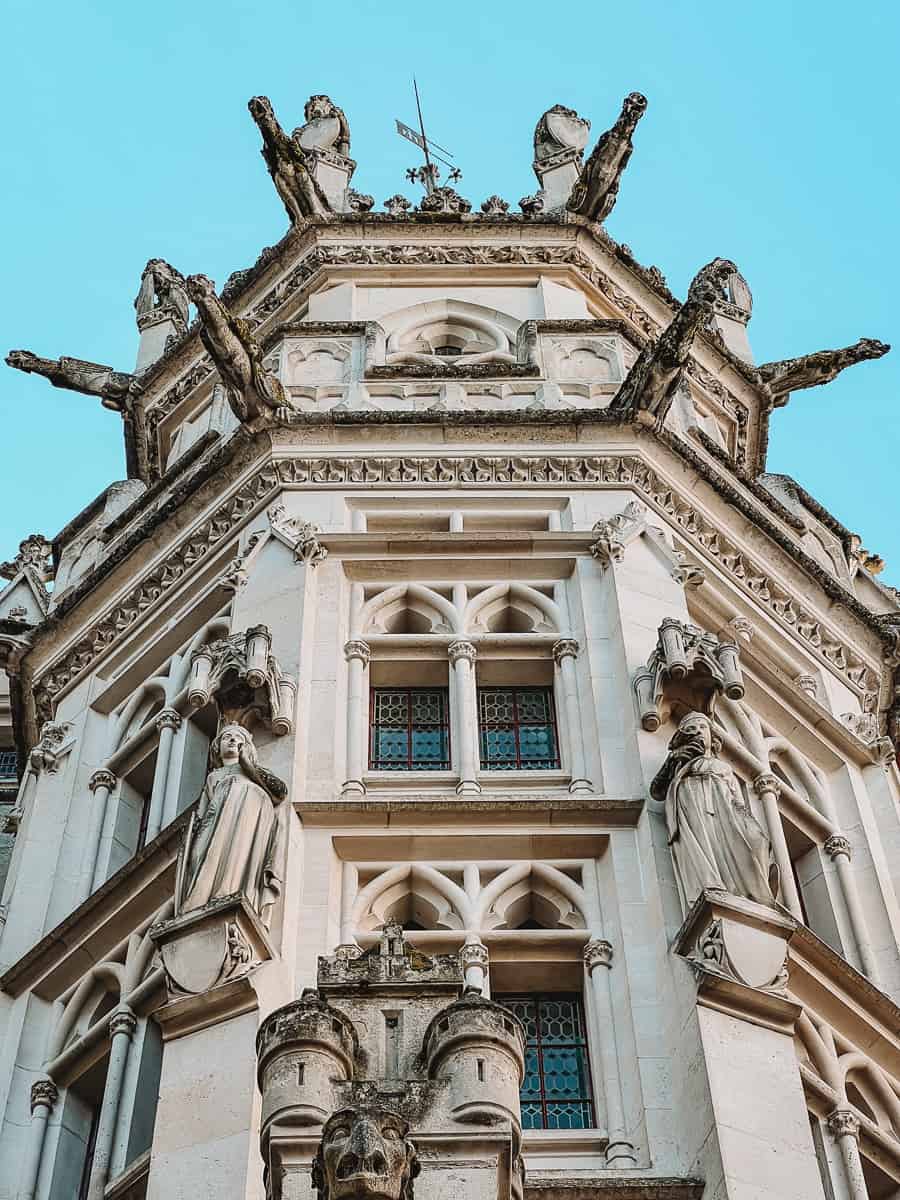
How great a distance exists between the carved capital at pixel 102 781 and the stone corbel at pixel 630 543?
182 inches

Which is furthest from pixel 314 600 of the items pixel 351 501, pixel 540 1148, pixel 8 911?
pixel 540 1148

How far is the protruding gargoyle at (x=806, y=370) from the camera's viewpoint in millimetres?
27031

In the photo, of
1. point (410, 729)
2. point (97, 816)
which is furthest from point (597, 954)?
point (97, 816)

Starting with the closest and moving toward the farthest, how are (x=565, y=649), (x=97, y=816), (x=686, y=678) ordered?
(x=686, y=678) → (x=565, y=649) → (x=97, y=816)

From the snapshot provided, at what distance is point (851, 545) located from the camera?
26.3 meters

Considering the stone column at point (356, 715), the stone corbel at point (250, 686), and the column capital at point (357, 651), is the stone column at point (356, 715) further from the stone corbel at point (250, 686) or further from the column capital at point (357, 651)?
the stone corbel at point (250, 686)

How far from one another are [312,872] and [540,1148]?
281cm

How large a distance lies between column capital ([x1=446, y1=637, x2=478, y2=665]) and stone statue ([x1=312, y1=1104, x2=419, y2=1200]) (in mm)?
8999

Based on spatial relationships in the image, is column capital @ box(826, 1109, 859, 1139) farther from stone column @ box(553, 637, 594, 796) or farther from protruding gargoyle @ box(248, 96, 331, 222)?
protruding gargoyle @ box(248, 96, 331, 222)

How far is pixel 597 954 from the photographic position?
15.5 meters

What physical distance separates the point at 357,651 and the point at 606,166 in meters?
10.6

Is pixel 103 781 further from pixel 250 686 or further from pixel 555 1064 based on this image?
pixel 555 1064

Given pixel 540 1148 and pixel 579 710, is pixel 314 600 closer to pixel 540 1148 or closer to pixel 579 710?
pixel 579 710

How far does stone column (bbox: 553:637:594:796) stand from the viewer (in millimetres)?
17094
